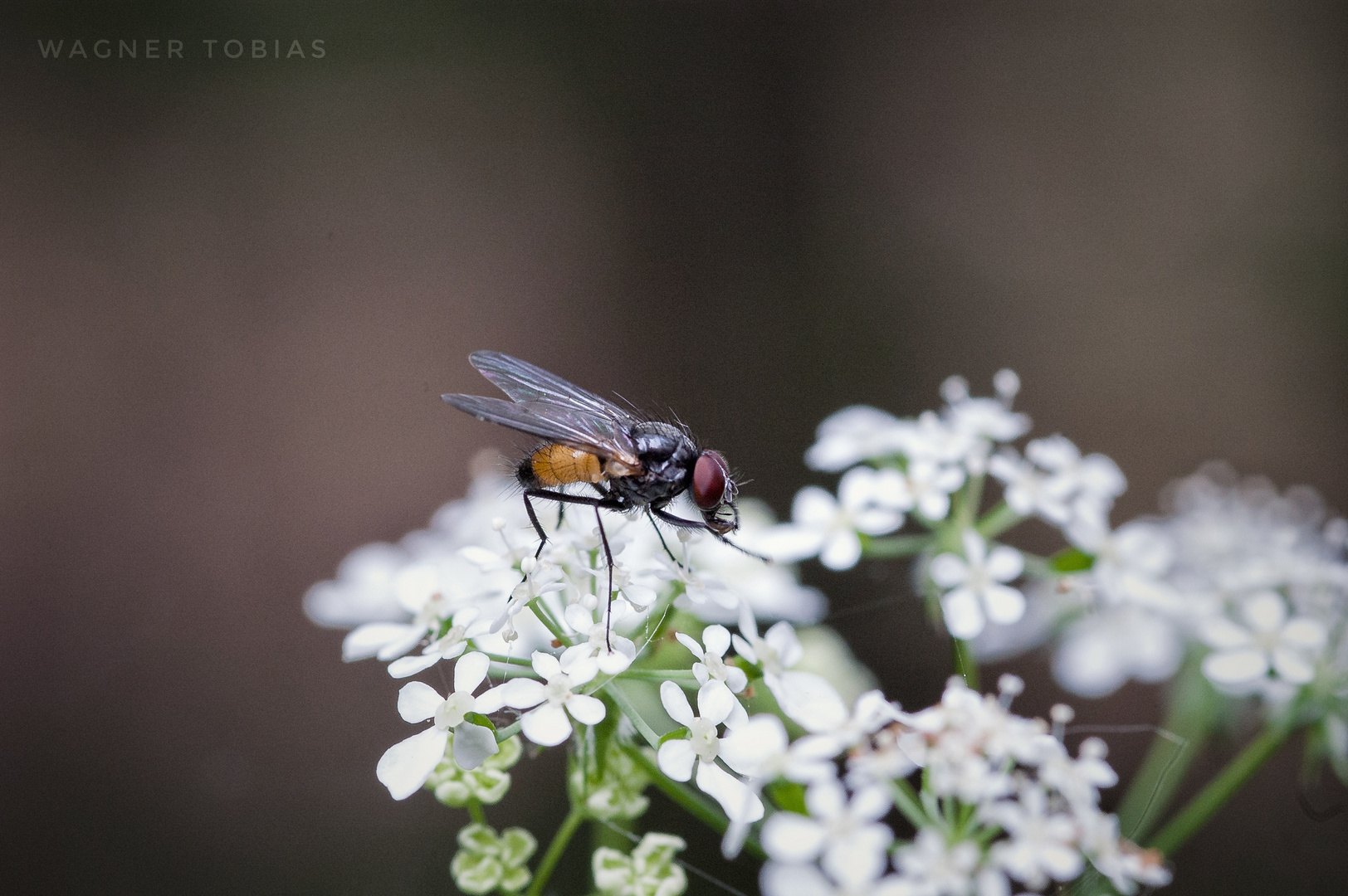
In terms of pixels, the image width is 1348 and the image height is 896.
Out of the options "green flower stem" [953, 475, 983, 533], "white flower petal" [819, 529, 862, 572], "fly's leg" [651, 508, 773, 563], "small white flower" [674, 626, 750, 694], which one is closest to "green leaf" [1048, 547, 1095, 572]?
"green flower stem" [953, 475, 983, 533]

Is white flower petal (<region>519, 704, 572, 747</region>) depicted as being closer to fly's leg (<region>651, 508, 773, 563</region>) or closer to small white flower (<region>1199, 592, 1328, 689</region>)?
fly's leg (<region>651, 508, 773, 563</region>)

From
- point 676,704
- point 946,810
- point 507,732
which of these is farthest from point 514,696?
point 946,810

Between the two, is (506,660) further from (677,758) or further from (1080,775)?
(1080,775)

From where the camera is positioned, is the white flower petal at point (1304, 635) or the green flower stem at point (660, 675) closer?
the green flower stem at point (660, 675)

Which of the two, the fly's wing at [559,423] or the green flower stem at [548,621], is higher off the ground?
the fly's wing at [559,423]

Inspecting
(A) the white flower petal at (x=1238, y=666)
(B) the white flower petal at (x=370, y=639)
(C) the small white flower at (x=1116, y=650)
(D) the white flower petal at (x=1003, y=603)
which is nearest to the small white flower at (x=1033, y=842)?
(D) the white flower petal at (x=1003, y=603)

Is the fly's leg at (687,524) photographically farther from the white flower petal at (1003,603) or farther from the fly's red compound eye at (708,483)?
the white flower petal at (1003,603)
